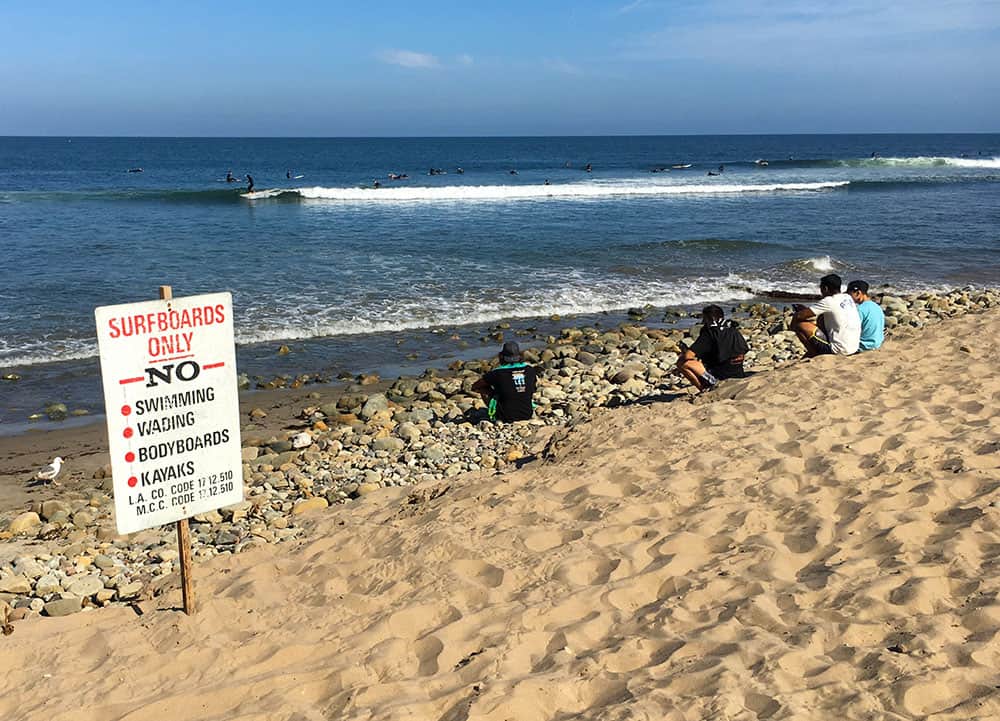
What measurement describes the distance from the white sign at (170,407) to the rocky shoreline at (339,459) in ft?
4.25

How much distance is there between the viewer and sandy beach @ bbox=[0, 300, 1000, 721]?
11.9 ft

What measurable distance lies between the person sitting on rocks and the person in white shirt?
3.05ft

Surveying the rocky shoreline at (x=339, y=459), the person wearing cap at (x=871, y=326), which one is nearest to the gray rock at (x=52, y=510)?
the rocky shoreline at (x=339, y=459)

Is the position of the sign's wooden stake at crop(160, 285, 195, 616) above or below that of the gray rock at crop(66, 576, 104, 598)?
above

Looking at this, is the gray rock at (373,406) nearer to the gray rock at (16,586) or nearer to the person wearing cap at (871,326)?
the gray rock at (16,586)

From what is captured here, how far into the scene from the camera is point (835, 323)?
354 inches

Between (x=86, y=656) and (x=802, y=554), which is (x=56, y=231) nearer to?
(x=86, y=656)

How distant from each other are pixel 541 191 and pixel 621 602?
A: 44.4m

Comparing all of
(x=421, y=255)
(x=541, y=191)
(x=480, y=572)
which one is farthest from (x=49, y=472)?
(x=541, y=191)

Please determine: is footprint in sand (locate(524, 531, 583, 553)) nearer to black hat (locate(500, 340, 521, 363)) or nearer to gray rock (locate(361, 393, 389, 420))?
black hat (locate(500, 340, 521, 363))

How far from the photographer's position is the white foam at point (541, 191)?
4425 cm

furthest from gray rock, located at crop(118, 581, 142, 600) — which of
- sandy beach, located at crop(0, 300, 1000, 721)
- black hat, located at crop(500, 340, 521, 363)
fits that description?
black hat, located at crop(500, 340, 521, 363)

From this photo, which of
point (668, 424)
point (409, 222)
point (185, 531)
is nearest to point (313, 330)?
point (668, 424)

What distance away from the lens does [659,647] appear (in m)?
3.93
